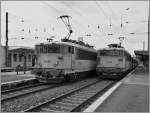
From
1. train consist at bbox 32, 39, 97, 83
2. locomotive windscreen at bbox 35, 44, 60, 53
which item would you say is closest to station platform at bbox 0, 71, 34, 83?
train consist at bbox 32, 39, 97, 83

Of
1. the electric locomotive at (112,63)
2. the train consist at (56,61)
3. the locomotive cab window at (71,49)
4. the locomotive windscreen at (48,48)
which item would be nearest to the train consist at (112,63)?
the electric locomotive at (112,63)

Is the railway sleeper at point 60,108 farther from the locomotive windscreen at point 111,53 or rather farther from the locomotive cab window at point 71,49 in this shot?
the locomotive windscreen at point 111,53

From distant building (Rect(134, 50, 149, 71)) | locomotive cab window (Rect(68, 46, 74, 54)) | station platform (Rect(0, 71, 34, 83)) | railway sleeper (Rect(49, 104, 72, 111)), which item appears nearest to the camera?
railway sleeper (Rect(49, 104, 72, 111))

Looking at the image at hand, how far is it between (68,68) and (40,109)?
7.89 meters

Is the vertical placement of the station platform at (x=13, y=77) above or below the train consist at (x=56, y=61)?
below

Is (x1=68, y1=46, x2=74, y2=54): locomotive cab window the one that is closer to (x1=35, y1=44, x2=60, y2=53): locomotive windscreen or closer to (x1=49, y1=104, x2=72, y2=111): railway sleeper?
(x1=35, y1=44, x2=60, y2=53): locomotive windscreen

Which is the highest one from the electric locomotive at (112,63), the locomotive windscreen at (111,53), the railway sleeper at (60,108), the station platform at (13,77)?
the locomotive windscreen at (111,53)

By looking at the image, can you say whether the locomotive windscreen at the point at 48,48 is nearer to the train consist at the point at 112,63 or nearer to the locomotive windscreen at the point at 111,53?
the train consist at the point at 112,63

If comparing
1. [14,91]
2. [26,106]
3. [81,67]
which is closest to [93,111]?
[26,106]

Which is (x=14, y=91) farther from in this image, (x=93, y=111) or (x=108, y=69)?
(x=108, y=69)

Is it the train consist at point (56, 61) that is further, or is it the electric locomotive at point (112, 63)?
the electric locomotive at point (112, 63)

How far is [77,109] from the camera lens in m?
8.29

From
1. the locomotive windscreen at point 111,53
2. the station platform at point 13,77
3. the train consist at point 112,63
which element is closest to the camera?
the station platform at point 13,77

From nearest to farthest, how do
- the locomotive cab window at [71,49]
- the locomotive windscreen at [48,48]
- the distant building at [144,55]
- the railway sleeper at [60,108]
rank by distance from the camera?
the railway sleeper at [60,108], the locomotive windscreen at [48,48], the locomotive cab window at [71,49], the distant building at [144,55]
